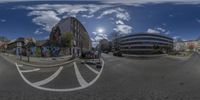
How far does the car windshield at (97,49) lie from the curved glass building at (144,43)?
10mm

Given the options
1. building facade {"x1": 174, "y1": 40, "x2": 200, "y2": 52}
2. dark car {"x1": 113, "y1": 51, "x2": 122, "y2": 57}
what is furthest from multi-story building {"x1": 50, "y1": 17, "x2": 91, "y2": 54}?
building facade {"x1": 174, "y1": 40, "x2": 200, "y2": 52}

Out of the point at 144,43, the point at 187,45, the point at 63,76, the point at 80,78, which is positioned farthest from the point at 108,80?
the point at 187,45

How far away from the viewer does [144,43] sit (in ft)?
7.21

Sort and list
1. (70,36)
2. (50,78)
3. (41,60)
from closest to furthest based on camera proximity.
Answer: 1. (70,36)
2. (41,60)
3. (50,78)

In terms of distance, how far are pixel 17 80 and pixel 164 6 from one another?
191 cm

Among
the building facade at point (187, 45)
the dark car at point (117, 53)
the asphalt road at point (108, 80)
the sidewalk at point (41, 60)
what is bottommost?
the asphalt road at point (108, 80)

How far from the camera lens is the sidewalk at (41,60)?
2328 millimetres

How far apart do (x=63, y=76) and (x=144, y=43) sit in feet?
3.23

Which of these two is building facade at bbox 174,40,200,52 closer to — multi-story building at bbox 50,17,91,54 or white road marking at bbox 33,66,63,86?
multi-story building at bbox 50,17,91,54

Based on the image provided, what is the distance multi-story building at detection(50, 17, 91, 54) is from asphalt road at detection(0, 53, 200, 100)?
0.71 feet

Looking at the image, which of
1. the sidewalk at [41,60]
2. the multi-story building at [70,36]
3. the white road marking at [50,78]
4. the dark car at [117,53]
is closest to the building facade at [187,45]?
the dark car at [117,53]

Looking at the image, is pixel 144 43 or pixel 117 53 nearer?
pixel 144 43

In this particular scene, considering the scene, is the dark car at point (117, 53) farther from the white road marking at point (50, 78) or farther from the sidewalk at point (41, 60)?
the white road marking at point (50, 78)

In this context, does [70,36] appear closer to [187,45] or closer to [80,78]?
[80,78]
